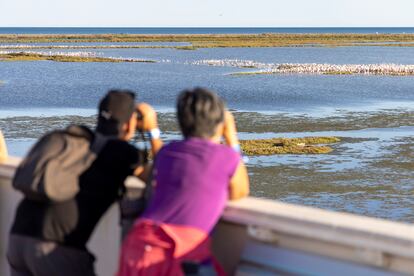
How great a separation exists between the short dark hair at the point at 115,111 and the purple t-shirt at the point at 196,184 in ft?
1.37

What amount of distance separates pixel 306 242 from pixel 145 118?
104 centimetres

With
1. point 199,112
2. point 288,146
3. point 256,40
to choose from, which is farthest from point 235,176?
point 256,40

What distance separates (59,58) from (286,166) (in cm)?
4985

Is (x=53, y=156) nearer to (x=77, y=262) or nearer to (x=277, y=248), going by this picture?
(x=77, y=262)

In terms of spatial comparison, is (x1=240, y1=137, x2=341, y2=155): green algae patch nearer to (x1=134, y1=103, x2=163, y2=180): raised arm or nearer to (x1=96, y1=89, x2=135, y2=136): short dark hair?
(x1=134, y1=103, x2=163, y2=180): raised arm

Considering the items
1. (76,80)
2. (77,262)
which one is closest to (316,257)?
(77,262)

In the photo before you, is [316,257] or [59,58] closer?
[316,257]

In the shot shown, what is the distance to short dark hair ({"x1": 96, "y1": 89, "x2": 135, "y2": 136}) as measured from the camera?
12.9ft

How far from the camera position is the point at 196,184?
11.7 feet

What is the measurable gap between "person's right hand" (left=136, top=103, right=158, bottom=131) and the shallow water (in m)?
10.8

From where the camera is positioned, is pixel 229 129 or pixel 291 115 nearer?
pixel 229 129

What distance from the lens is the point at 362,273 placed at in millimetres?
3316

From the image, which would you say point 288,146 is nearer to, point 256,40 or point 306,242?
point 306,242

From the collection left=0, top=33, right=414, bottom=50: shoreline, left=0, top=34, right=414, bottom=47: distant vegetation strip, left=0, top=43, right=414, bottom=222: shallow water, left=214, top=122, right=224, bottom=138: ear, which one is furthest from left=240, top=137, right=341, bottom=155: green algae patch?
left=0, top=33, right=414, bottom=50: shoreline
